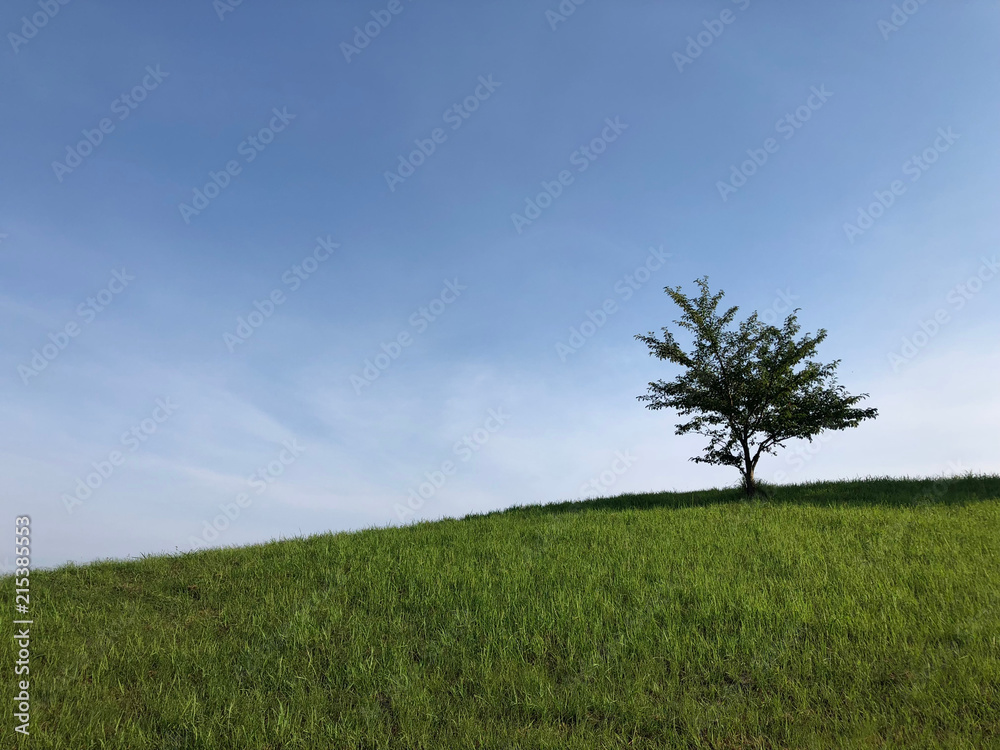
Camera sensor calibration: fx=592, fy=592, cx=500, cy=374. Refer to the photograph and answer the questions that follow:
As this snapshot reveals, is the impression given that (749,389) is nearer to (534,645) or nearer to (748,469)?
(748,469)

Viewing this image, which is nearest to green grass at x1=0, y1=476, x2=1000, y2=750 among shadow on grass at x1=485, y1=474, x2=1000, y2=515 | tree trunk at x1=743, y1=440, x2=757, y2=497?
shadow on grass at x1=485, y1=474, x2=1000, y2=515

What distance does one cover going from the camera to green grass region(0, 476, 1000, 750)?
7.31 metres

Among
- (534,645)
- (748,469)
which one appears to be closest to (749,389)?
(748,469)

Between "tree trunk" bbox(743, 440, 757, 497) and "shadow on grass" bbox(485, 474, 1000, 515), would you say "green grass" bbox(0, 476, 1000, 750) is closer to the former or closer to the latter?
"shadow on grass" bbox(485, 474, 1000, 515)

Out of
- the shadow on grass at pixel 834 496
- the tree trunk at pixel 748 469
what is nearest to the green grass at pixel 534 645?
the shadow on grass at pixel 834 496

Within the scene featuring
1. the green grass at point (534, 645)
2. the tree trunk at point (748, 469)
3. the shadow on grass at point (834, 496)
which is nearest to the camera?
the green grass at point (534, 645)

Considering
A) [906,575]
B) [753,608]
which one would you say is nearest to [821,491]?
[906,575]

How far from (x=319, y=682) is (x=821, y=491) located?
830 inches

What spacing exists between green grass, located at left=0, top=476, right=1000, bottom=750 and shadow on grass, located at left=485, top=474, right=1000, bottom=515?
587cm

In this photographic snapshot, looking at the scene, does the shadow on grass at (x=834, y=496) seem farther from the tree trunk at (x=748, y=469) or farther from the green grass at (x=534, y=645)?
the green grass at (x=534, y=645)

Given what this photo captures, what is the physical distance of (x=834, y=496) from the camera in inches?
866

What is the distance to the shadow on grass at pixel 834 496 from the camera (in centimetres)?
2055

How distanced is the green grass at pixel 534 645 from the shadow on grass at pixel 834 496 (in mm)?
5868

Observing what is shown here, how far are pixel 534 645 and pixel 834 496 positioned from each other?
692 inches
